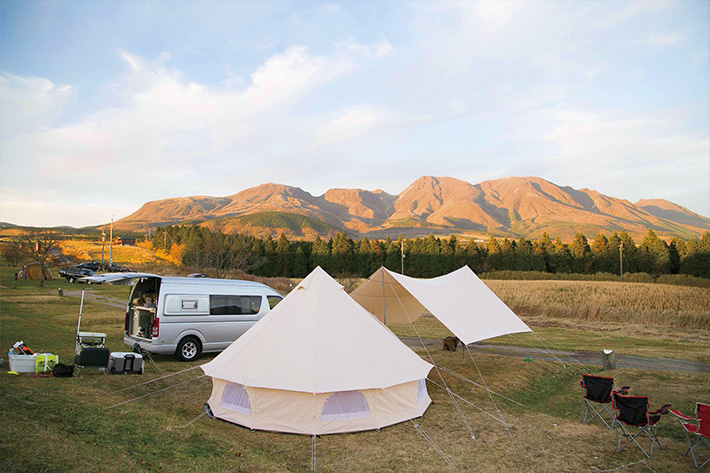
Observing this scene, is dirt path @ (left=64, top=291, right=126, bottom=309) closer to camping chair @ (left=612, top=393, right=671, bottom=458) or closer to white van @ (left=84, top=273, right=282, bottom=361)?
white van @ (left=84, top=273, right=282, bottom=361)

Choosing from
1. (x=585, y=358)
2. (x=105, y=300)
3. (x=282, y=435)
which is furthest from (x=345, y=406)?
(x=105, y=300)

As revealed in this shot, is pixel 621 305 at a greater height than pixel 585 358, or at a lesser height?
greater

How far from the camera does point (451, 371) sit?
11.2 m

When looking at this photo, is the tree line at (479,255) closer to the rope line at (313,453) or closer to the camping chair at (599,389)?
the rope line at (313,453)

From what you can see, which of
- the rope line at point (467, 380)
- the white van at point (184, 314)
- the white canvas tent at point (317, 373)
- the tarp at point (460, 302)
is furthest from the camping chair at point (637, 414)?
the white van at point (184, 314)

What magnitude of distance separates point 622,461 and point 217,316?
30.7ft

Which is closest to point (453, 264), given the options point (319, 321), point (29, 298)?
point (29, 298)

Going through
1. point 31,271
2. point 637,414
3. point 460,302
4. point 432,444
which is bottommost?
point 432,444

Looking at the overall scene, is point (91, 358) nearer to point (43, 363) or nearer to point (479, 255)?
point (43, 363)

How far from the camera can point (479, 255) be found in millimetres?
55438

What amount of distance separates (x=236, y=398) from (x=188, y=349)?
4.54 metres

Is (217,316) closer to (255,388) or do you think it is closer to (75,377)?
(75,377)

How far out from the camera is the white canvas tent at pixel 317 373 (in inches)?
265

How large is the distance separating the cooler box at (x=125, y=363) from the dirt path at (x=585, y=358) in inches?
340
